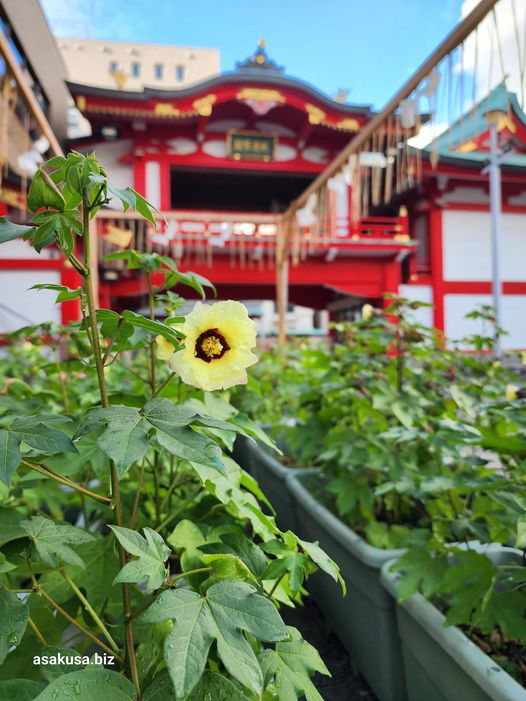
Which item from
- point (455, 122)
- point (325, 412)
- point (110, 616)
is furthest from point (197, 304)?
point (455, 122)

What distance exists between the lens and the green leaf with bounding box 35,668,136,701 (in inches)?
14.0

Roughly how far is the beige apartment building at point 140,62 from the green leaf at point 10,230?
26.4 meters

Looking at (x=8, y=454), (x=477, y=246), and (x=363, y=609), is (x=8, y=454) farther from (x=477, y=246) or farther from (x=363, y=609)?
(x=477, y=246)

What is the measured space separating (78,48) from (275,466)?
89.7 ft

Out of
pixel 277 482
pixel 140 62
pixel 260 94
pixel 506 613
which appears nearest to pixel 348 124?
pixel 260 94

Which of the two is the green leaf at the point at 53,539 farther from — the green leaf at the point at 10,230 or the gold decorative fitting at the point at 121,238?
the gold decorative fitting at the point at 121,238

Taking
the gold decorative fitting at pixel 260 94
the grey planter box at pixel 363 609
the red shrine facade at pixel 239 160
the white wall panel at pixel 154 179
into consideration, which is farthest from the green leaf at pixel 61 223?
the gold decorative fitting at pixel 260 94

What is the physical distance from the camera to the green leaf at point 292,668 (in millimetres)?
462

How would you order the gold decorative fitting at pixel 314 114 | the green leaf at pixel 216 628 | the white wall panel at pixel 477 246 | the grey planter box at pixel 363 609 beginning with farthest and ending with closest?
the white wall panel at pixel 477 246, the gold decorative fitting at pixel 314 114, the grey planter box at pixel 363 609, the green leaf at pixel 216 628

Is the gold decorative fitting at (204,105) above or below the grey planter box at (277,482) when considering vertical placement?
above

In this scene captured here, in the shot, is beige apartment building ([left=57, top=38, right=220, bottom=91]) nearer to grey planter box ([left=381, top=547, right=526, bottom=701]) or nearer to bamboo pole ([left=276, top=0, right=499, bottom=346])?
bamboo pole ([left=276, top=0, right=499, bottom=346])

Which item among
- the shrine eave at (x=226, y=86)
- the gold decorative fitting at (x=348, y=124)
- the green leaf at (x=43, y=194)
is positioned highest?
the shrine eave at (x=226, y=86)

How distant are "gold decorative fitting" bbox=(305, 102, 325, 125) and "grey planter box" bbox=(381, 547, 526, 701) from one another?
24.0 ft

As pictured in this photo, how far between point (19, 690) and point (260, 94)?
788 centimetres
